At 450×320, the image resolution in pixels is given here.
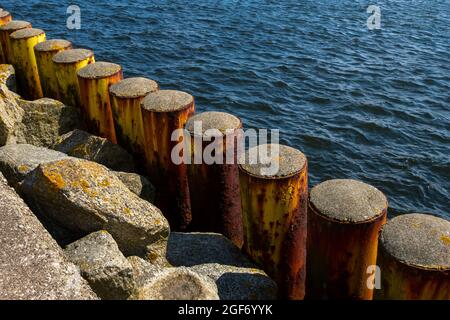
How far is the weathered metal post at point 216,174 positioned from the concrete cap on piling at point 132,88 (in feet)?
3.86

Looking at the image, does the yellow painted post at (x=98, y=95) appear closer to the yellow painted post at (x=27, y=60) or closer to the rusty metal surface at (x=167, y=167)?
the rusty metal surface at (x=167, y=167)

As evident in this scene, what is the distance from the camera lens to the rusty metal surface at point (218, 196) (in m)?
6.14

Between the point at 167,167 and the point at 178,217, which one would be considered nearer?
the point at 167,167

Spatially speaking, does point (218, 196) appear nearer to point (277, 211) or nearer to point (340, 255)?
point (277, 211)

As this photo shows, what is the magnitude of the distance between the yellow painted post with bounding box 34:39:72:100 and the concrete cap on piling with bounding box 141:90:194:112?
2.79 metres

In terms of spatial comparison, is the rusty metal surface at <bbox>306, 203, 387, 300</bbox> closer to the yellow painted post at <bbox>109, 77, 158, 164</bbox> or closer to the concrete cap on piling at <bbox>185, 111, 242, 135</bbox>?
the concrete cap on piling at <bbox>185, 111, 242, 135</bbox>

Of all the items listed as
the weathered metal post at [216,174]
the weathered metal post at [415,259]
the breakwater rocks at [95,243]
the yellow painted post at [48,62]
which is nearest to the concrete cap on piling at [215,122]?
the weathered metal post at [216,174]

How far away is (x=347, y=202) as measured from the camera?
4.82 metres

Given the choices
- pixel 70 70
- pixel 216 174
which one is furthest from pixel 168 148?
pixel 70 70

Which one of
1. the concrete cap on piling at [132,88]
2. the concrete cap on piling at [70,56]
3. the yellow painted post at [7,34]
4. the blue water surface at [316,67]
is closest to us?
the concrete cap on piling at [132,88]

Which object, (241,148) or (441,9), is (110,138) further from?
(441,9)

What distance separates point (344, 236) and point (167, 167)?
299 cm
